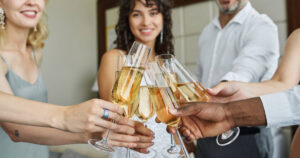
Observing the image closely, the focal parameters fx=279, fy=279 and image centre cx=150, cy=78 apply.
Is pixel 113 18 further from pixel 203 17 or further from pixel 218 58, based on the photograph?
pixel 218 58

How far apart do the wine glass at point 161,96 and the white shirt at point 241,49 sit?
95cm

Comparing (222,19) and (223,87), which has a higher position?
(222,19)

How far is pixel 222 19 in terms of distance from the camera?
8.73 feet

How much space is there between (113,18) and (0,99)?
11.9 ft

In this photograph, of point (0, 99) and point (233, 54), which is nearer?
point (0, 99)

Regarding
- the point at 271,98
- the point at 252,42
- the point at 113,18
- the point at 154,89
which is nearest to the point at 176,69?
the point at 154,89

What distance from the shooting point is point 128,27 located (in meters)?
1.97

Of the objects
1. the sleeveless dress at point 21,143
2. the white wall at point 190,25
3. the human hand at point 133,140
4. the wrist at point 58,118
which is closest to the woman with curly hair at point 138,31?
the sleeveless dress at point 21,143

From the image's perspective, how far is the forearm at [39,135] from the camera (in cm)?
126

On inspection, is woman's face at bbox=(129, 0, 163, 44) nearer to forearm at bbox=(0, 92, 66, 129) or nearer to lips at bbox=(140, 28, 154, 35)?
lips at bbox=(140, 28, 154, 35)

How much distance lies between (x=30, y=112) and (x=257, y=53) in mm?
1706

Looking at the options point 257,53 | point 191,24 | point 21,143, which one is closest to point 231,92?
point 257,53

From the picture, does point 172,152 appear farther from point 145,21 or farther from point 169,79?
point 145,21

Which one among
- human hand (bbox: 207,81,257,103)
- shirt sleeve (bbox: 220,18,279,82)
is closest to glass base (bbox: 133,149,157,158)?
human hand (bbox: 207,81,257,103)
